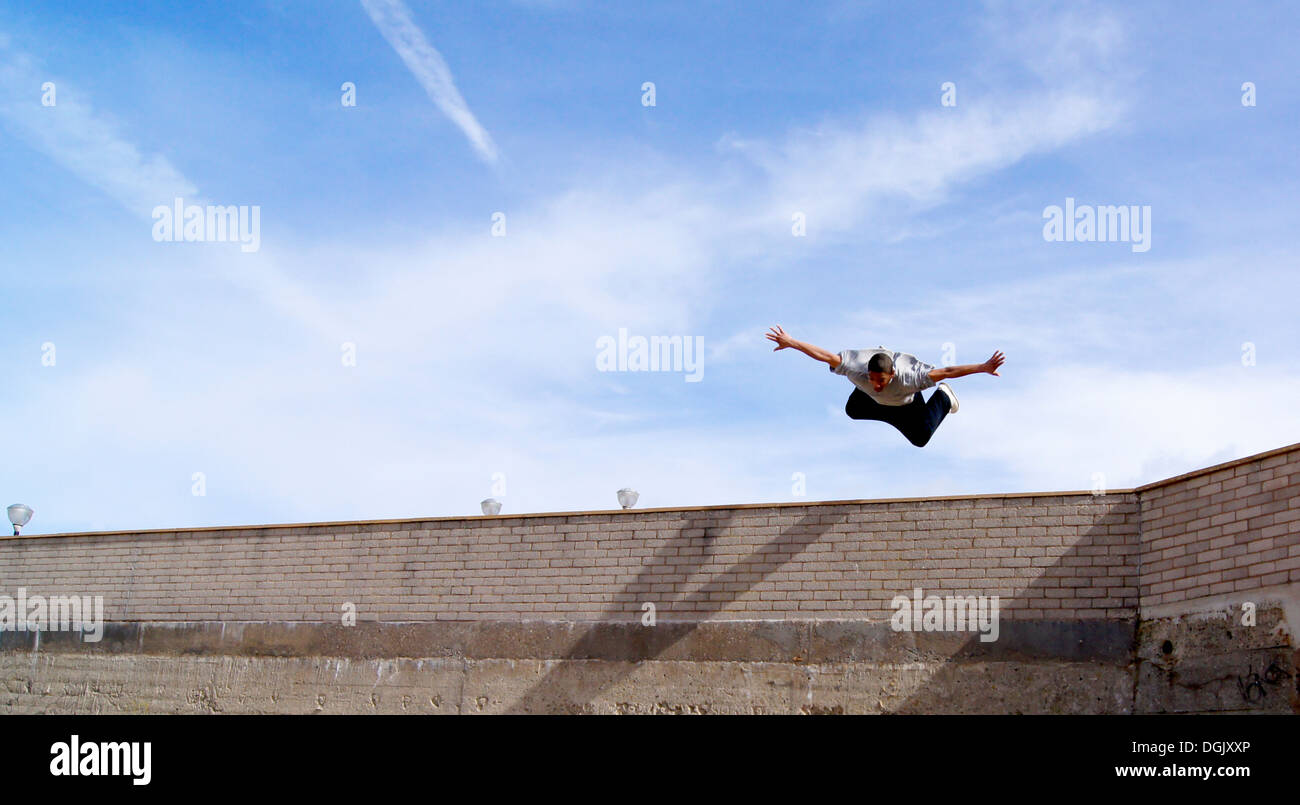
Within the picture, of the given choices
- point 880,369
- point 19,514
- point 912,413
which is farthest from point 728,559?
point 19,514

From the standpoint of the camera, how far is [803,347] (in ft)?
33.0

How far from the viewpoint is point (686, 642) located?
11.5 meters

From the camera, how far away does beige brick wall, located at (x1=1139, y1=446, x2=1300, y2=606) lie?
380 inches

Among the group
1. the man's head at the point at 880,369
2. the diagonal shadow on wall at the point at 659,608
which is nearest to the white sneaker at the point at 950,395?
the man's head at the point at 880,369

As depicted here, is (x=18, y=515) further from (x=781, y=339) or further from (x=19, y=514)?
(x=781, y=339)

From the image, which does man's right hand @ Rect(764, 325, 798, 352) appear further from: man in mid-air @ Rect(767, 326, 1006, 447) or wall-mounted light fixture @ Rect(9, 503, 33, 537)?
wall-mounted light fixture @ Rect(9, 503, 33, 537)

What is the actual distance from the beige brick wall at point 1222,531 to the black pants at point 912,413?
72.3 inches

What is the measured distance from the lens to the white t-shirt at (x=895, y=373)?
10008mm

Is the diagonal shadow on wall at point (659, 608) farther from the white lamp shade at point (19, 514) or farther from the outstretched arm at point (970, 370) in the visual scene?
the white lamp shade at point (19, 514)
